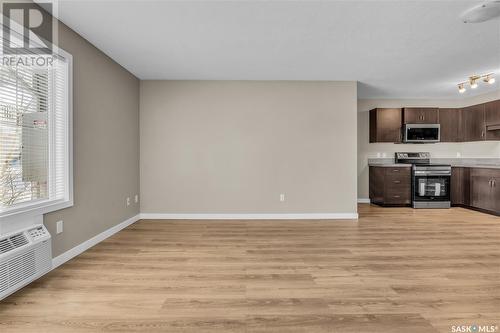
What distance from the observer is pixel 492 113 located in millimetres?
5609

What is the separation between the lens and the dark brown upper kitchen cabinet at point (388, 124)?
6.34 m

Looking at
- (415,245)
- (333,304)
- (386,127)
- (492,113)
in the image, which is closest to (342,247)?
(415,245)

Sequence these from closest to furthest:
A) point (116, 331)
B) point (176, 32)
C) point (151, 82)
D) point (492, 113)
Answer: point (116, 331) → point (176, 32) → point (151, 82) → point (492, 113)

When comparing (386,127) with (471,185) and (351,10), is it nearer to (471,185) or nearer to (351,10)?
(471,185)

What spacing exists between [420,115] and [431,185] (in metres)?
1.66

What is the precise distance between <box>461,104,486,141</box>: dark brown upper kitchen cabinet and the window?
771 centimetres

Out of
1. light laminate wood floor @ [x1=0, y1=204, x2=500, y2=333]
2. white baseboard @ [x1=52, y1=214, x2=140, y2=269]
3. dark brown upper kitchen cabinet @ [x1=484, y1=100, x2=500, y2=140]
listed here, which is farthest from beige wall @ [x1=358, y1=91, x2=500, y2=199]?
white baseboard @ [x1=52, y1=214, x2=140, y2=269]

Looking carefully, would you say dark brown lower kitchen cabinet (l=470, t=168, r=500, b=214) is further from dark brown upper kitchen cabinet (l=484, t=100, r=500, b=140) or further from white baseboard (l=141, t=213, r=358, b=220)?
white baseboard (l=141, t=213, r=358, b=220)

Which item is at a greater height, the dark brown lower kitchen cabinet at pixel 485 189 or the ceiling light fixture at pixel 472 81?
the ceiling light fixture at pixel 472 81

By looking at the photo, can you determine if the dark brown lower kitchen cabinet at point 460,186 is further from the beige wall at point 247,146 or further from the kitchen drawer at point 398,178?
the beige wall at point 247,146

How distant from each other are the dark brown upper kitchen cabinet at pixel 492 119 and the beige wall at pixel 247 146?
316 centimetres

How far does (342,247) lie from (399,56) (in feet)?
9.10

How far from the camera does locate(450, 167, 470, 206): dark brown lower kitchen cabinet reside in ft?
19.3

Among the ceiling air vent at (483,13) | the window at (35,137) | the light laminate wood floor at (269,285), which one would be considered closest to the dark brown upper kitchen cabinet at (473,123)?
the light laminate wood floor at (269,285)
